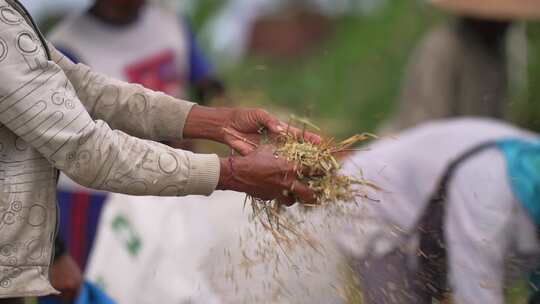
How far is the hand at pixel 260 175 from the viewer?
9.02ft

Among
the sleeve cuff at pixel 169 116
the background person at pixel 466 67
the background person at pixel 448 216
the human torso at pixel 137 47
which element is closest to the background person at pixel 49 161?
the sleeve cuff at pixel 169 116

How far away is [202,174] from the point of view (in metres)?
2.72

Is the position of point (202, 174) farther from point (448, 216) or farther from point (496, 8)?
point (496, 8)

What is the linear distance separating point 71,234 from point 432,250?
1944 mm

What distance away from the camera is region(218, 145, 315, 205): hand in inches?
108

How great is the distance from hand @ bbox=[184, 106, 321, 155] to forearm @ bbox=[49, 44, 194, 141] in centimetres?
3

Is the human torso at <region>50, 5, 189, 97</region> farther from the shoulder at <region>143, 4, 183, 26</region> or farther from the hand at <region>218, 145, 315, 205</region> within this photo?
the hand at <region>218, 145, 315, 205</region>

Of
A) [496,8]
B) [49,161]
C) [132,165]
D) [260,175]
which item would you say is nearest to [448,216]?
[260,175]

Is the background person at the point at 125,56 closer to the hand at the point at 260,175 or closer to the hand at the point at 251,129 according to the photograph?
the hand at the point at 251,129

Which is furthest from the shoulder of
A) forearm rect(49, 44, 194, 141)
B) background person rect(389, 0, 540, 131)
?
forearm rect(49, 44, 194, 141)

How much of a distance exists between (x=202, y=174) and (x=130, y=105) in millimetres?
353

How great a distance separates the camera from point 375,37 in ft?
29.1

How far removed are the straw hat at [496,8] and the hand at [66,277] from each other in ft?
9.38

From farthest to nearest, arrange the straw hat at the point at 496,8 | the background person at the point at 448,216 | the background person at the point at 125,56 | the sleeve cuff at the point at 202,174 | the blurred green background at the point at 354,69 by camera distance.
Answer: the blurred green background at the point at 354,69, the straw hat at the point at 496,8, the background person at the point at 125,56, the background person at the point at 448,216, the sleeve cuff at the point at 202,174
